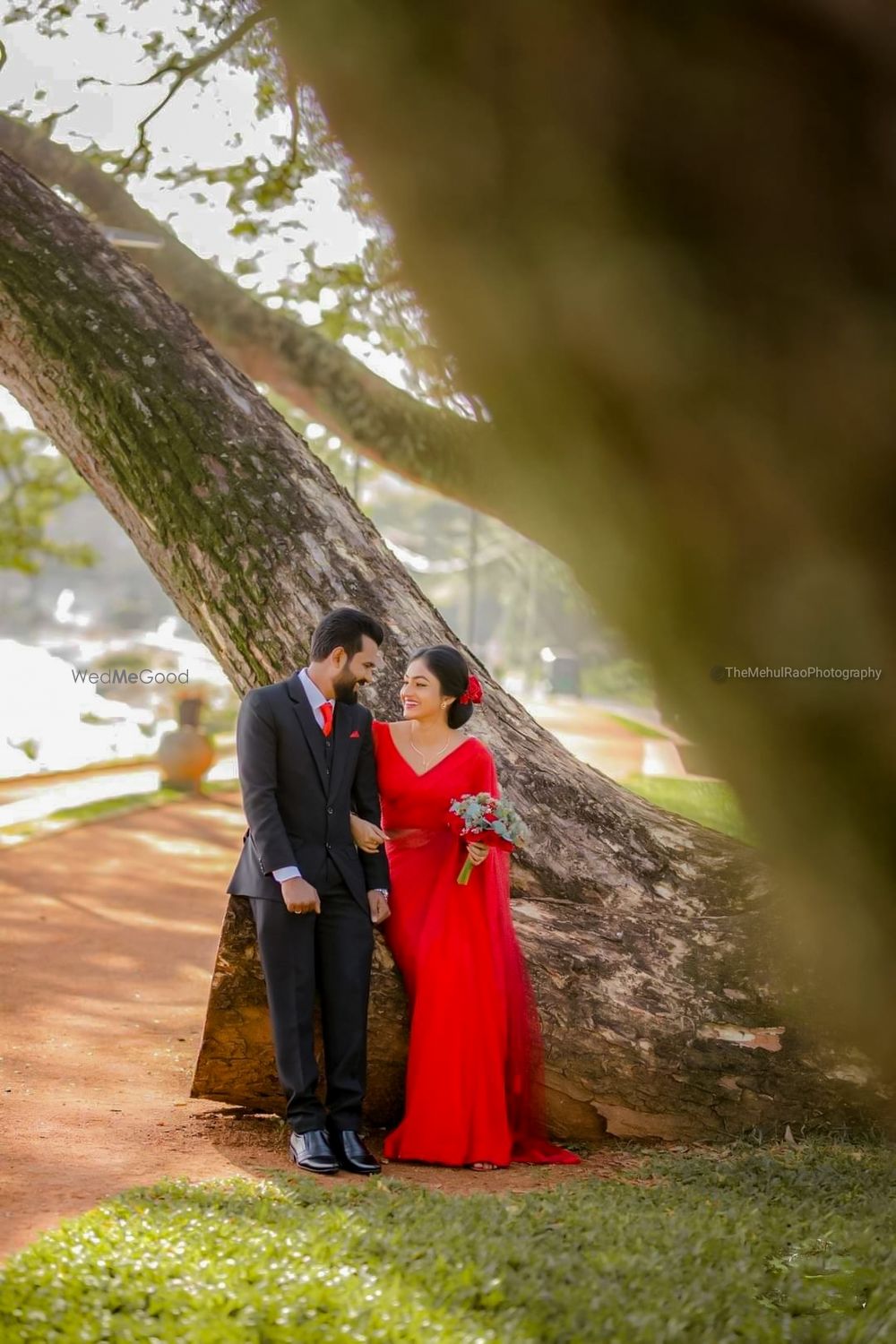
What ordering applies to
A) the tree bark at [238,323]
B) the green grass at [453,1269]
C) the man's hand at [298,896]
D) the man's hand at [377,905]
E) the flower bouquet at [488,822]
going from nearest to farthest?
the green grass at [453,1269] < the man's hand at [298,896] < the flower bouquet at [488,822] < the man's hand at [377,905] < the tree bark at [238,323]

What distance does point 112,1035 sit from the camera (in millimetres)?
6926

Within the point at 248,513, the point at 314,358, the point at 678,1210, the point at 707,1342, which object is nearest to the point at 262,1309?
the point at 707,1342

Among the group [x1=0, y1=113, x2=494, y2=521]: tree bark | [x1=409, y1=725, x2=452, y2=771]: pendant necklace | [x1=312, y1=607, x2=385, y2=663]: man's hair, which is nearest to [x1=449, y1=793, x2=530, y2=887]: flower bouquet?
[x1=409, y1=725, x2=452, y2=771]: pendant necklace

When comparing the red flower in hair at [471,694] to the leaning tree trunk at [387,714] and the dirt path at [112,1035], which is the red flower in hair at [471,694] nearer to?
the leaning tree trunk at [387,714]

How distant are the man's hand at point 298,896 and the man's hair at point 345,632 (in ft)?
2.74

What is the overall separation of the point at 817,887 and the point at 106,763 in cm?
1996

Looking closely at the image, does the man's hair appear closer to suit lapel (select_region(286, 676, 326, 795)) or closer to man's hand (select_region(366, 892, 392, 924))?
suit lapel (select_region(286, 676, 326, 795))

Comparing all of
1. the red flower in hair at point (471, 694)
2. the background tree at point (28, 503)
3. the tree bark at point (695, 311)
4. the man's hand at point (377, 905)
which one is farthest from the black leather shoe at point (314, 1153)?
the background tree at point (28, 503)

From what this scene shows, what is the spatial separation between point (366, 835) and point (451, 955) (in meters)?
0.56

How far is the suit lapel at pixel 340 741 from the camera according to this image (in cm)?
481

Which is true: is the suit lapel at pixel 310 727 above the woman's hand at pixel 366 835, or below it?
above

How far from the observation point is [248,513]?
5.52 m

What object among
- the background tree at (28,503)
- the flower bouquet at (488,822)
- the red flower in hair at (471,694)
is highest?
the background tree at (28,503)

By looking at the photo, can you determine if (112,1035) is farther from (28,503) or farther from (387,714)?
(28,503)
